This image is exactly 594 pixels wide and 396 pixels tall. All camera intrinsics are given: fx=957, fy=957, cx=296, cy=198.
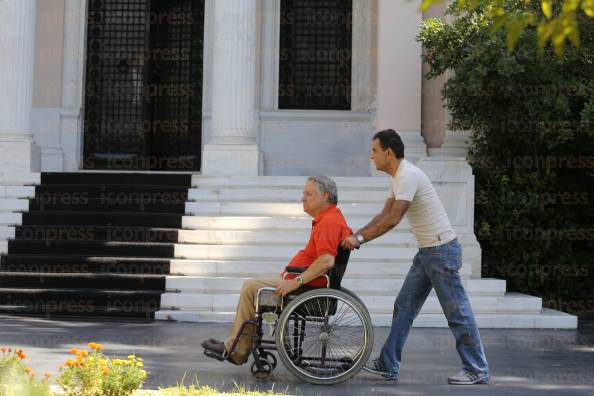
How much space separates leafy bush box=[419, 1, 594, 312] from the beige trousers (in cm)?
684

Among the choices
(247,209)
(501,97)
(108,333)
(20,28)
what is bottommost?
(108,333)

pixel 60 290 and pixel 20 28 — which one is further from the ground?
pixel 20 28

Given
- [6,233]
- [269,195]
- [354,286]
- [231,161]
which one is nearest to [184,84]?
[231,161]

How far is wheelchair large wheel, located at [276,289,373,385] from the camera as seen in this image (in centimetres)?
682

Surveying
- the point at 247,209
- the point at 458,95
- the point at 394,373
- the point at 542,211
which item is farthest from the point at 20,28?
the point at 394,373

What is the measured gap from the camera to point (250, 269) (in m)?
12.0

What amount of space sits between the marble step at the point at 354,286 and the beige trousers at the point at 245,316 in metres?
4.60

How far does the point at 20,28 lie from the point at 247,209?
5.02m

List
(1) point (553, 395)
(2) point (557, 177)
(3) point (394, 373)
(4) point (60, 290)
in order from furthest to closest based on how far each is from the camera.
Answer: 1. (2) point (557, 177)
2. (4) point (60, 290)
3. (3) point (394, 373)
4. (1) point (553, 395)

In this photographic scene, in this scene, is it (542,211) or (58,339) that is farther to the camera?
(542,211)

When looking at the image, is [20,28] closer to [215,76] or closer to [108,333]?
[215,76]

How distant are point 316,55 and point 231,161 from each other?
4316mm

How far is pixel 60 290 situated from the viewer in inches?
461

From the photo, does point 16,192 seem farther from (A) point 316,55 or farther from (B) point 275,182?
(A) point 316,55
